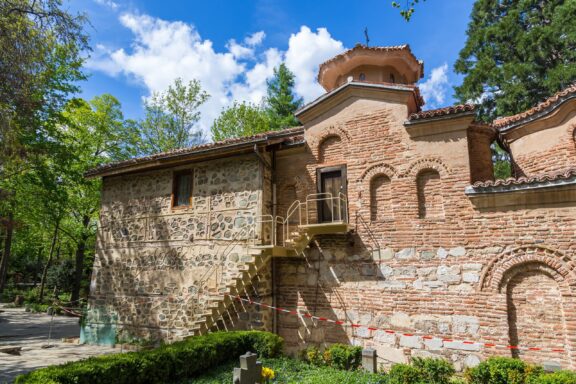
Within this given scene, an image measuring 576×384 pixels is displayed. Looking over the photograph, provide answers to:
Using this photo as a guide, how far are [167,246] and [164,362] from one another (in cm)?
555

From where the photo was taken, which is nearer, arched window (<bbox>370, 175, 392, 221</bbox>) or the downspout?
arched window (<bbox>370, 175, 392, 221</bbox>)

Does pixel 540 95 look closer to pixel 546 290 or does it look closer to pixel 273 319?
pixel 546 290

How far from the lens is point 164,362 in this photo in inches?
308

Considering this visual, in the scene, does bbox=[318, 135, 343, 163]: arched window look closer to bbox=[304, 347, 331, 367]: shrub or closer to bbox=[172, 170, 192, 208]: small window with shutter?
bbox=[172, 170, 192, 208]: small window with shutter

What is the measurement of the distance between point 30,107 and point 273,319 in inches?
390

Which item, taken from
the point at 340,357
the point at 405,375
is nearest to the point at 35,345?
the point at 340,357

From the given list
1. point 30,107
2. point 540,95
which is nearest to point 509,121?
point 540,95

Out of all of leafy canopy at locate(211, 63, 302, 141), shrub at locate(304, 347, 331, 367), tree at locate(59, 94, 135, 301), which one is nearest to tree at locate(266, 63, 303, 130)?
leafy canopy at locate(211, 63, 302, 141)

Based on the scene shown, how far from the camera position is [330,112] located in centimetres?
1183

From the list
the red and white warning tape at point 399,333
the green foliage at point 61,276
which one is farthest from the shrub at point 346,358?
the green foliage at point 61,276

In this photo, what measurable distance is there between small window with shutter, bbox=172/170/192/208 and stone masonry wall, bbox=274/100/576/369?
11.3 ft

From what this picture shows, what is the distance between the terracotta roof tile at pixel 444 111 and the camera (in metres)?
9.62

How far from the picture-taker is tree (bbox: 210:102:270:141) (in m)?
26.7

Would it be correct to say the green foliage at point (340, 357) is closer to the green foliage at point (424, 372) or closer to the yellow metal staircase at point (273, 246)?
the green foliage at point (424, 372)
